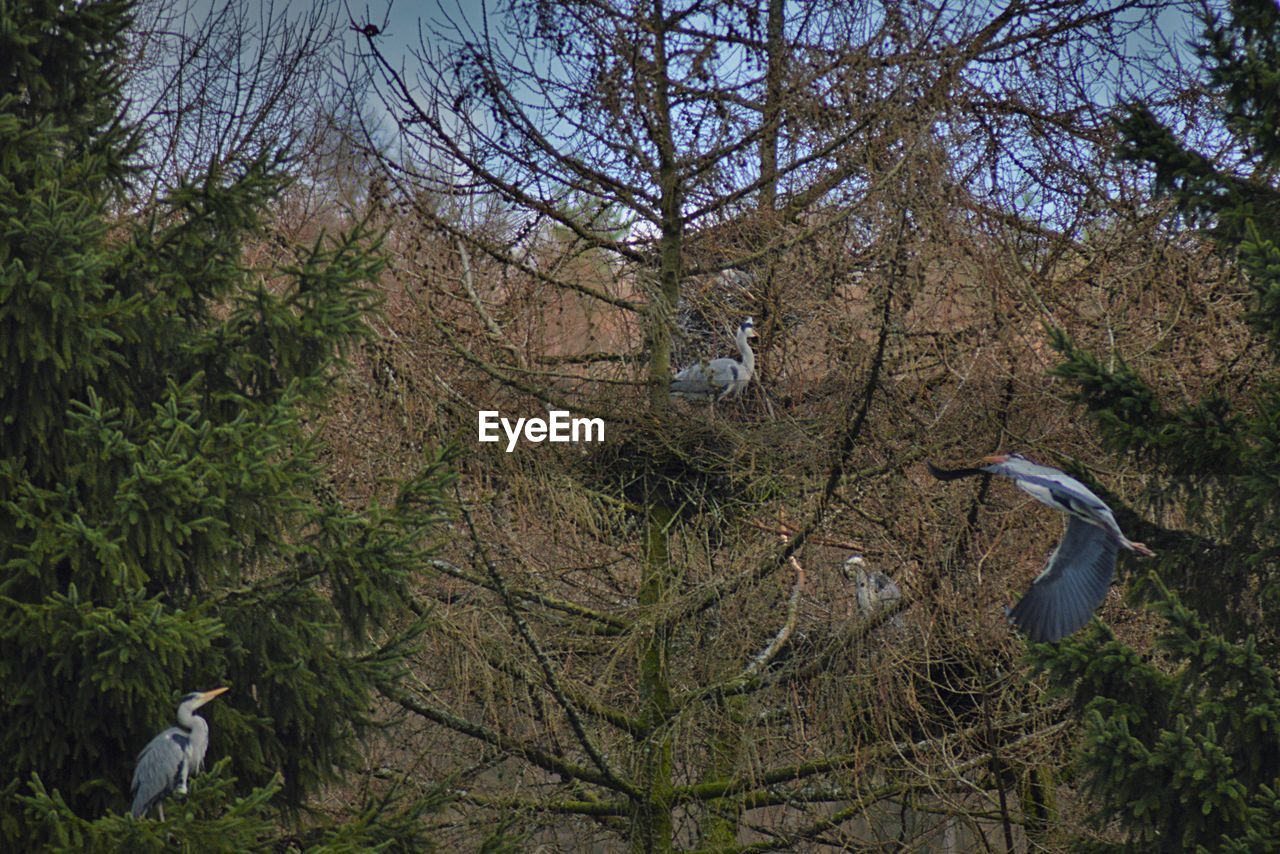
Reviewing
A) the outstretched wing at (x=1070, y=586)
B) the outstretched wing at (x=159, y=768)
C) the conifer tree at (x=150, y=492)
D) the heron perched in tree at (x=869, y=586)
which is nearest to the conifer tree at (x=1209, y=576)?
the outstretched wing at (x=1070, y=586)

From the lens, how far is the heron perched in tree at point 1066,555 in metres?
5.05

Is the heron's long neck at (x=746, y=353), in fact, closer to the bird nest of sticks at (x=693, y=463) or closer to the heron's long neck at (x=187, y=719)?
the bird nest of sticks at (x=693, y=463)

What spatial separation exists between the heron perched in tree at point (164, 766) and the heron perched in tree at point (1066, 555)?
283 cm

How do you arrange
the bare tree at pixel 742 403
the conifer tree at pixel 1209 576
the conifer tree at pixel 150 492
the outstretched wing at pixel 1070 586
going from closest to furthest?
the conifer tree at pixel 150 492 < the conifer tree at pixel 1209 576 < the outstretched wing at pixel 1070 586 < the bare tree at pixel 742 403

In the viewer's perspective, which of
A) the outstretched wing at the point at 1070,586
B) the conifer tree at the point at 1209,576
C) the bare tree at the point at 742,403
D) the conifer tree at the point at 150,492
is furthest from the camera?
the bare tree at the point at 742,403

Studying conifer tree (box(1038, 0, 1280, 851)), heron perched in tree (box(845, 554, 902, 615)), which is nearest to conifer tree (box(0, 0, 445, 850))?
conifer tree (box(1038, 0, 1280, 851))

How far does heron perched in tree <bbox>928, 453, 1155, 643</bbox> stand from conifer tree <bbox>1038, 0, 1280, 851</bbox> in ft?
0.57

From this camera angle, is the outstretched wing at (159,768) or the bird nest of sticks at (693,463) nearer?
the outstretched wing at (159,768)

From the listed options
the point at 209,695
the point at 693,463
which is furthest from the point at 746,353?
the point at 209,695

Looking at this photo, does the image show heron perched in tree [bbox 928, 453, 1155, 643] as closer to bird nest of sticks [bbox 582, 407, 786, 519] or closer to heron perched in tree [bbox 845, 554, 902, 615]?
bird nest of sticks [bbox 582, 407, 786, 519]

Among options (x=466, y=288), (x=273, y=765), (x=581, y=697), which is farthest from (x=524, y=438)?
(x=273, y=765)

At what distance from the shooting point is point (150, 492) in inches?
191

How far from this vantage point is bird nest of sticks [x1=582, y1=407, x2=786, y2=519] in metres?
7.54

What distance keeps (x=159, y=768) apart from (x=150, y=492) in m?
0.99
